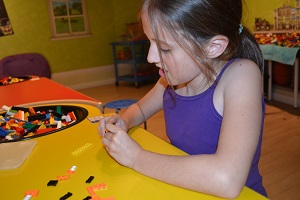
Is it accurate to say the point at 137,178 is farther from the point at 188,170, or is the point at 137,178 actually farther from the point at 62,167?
the point at 62,167

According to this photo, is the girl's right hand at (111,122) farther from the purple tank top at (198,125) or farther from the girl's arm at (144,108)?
the purple tank top at (198,125)

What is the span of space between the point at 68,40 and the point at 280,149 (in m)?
3.99

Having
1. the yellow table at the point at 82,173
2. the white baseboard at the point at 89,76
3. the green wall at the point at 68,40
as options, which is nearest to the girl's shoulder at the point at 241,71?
the yellow table at the point at 82,173

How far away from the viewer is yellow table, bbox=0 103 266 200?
2.21ft

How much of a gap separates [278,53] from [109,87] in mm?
2956

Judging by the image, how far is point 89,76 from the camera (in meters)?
5.60

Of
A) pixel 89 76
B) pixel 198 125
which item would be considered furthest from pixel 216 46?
pixel 89 76

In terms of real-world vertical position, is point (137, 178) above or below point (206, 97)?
below

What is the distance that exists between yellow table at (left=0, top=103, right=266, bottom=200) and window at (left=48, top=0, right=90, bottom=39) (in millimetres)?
4483

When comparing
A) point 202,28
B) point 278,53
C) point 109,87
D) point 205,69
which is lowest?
point 109,87

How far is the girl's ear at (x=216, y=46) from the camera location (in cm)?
76

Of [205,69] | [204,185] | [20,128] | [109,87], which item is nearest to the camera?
[204,185]

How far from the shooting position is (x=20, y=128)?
120cm

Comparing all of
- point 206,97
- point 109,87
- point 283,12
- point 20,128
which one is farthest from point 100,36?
point 206,97
